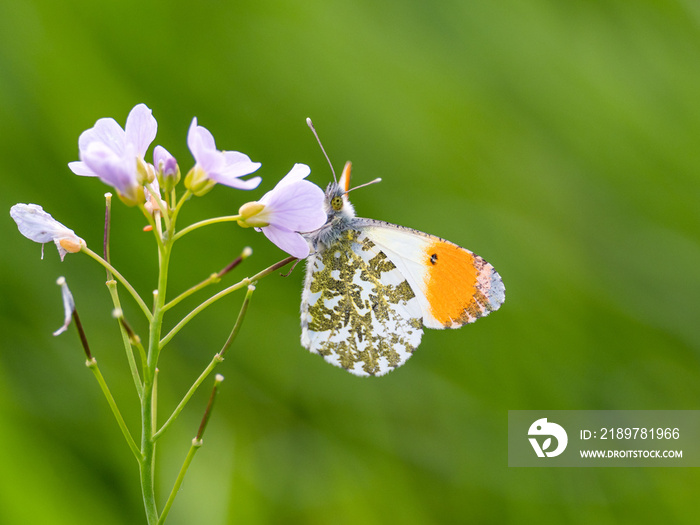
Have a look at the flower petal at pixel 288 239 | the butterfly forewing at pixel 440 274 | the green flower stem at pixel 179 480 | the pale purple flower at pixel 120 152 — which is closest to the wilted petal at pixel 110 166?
the pale purple flower at pixel 120 152

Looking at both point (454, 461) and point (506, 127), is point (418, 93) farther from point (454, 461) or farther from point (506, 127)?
point (454, 461)

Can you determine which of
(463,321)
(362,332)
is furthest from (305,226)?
(463,321)

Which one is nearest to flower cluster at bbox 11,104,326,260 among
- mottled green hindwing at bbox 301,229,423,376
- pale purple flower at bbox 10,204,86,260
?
pale purple flower at bbox 10,204,86,260

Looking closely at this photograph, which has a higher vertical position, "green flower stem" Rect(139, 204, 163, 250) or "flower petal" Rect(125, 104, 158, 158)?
"flower petal" Rect(125, 104, 158, 158)

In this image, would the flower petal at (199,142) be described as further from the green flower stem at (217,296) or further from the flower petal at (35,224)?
the flower petal at (35,224)

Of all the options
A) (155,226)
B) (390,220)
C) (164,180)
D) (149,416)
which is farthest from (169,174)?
(390,220)

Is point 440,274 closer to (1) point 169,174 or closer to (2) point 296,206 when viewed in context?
(2) point 296,206

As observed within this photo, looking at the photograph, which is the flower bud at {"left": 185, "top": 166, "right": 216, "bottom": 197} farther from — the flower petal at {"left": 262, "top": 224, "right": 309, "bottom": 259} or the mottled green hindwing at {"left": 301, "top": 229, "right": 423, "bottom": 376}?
the mottled green hindwing at {"left": 301, "top": 229, "right": 423, "bottom": 376}

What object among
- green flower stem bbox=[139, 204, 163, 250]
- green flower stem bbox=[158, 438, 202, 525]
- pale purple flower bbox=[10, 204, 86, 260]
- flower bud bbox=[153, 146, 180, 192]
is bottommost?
green flower stem bbox=[158, 438, 202, 525]
